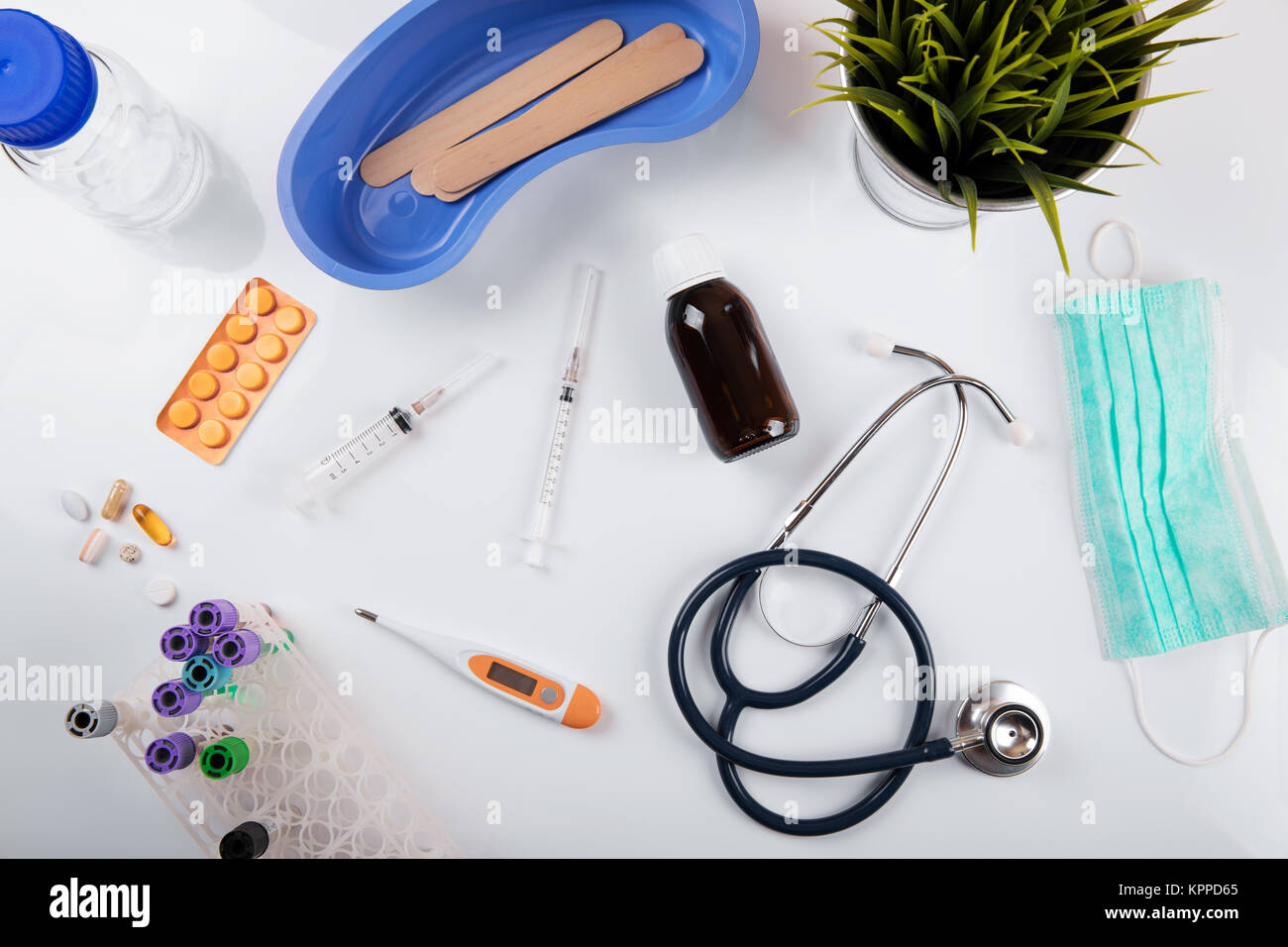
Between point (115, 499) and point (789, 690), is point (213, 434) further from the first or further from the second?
point (789, 690)

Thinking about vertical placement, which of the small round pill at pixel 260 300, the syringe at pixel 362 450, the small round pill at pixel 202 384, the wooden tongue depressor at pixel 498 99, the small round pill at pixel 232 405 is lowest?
the syringe at pixel 362 450

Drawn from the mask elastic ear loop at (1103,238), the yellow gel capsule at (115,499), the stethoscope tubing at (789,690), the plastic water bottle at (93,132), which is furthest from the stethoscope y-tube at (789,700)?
the plastic water bottle at (93,132)

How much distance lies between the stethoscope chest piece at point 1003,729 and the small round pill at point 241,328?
3.18 ft

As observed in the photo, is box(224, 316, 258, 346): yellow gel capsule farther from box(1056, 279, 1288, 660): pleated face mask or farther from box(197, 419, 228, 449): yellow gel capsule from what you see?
box(1056, 279, 1288, 660): pleated face mask

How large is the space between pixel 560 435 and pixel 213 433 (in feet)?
1.39

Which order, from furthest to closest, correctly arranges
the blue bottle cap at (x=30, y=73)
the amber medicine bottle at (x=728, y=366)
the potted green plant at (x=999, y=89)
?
the amber medicine bottle at (x=728, y=366) → the blue bottle cap at (x=30, y=73) → the potted green plant at (x=999, y=89)

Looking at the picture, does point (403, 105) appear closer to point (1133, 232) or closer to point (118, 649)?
point (118, 649)

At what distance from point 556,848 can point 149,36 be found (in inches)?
44.1

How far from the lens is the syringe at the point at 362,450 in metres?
0.99

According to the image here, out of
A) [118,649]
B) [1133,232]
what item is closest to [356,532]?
[118,649]

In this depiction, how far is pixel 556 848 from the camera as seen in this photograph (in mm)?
993

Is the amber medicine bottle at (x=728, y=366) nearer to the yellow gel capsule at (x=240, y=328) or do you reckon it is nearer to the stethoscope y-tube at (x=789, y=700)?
the stethoscope y-tube at (x=789, y=700)

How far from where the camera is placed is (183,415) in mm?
1002
